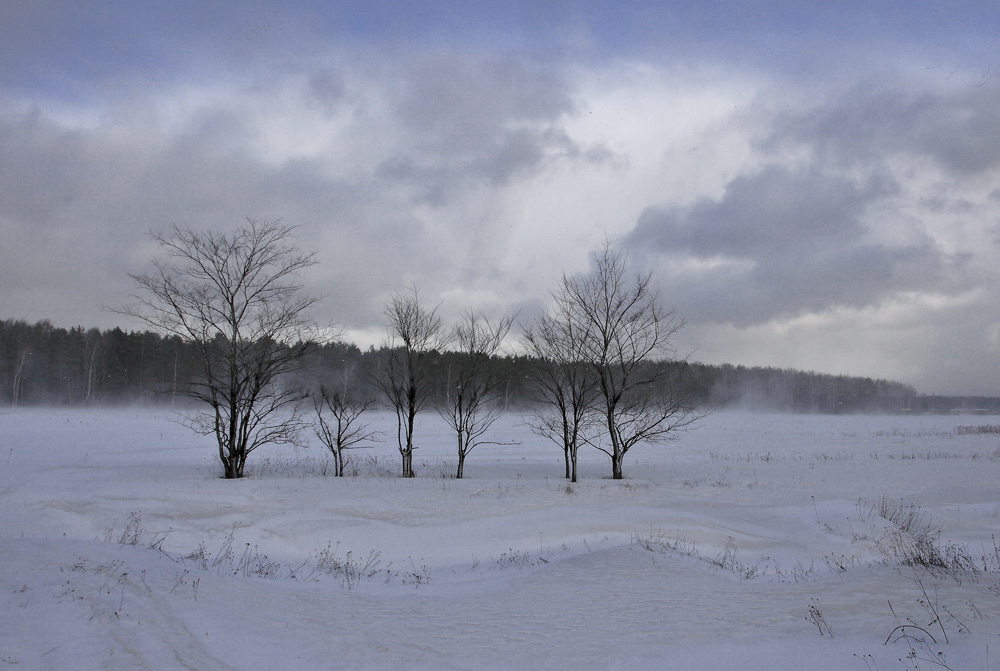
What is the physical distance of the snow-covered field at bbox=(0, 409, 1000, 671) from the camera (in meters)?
4.89

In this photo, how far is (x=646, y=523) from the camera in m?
12.1

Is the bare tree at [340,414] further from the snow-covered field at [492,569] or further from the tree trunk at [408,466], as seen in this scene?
the tree trunk at [408,466]

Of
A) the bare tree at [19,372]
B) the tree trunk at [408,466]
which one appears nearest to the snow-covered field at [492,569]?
the tree trunk at [408,466]

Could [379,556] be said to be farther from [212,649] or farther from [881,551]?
[881,551]

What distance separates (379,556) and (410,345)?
9854 mm

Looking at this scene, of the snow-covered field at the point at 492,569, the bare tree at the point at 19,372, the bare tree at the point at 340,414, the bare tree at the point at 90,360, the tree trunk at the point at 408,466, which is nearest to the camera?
the snow-covered field at the point at 492,569

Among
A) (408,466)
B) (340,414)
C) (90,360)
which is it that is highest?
(90,360)

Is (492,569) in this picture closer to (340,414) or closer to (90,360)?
(340,414)

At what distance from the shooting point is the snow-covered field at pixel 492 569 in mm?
4895

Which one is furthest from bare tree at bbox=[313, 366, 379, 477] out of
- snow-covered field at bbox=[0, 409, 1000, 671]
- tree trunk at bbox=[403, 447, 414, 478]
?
tree trunk at bbox=[403, 447, 414, 478]

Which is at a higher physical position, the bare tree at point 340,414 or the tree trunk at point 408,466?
the bare tree at point 340,414

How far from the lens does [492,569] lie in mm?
9602

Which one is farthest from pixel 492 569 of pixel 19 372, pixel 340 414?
pixel 19 372

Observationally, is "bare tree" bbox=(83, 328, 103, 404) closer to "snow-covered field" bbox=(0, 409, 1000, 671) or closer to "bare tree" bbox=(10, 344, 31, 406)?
"bare tree" bbox=(10, 344, 31, 406)
